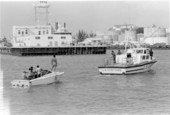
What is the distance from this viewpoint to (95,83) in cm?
3084

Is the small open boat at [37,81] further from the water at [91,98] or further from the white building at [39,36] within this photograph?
the white building at [39,36]

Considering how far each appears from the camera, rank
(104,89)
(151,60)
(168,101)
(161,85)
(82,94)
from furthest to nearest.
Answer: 1. (151,60)
2. (161,85)
3. (104,89)
4. (82,94)
5. (168,101)

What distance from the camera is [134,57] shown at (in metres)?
39.1

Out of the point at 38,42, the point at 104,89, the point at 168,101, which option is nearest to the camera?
the point at 168,101

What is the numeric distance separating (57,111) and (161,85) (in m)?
12.4

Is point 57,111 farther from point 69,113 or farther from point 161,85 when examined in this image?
point 161,85

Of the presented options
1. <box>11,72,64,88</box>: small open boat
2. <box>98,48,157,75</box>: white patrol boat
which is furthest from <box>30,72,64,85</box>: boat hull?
<box>98,48,157,75</box>: white patrol boat

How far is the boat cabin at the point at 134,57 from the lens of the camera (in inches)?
1502

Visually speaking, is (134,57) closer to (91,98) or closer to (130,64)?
(130,64)

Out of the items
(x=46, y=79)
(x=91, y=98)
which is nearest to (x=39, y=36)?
(x=46, y=79)

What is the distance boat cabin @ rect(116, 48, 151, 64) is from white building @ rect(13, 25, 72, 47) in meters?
67.9

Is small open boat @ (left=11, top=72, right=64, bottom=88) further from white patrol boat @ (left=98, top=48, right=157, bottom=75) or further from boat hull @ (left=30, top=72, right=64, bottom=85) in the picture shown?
white patrol boat @ (left=98, top=48, right=157, bottom=75)

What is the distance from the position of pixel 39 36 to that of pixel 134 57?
7019 cm

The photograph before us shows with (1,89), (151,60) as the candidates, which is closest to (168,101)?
(1,89)
